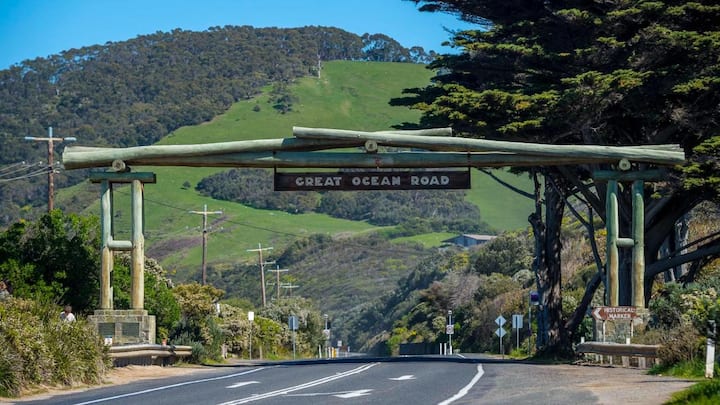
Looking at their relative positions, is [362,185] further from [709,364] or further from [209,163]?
[709,364]

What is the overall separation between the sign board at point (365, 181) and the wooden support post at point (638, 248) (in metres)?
4.98

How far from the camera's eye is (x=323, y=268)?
157 m

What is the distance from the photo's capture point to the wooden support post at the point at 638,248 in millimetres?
33469

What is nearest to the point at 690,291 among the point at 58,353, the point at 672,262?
the point at 672,262

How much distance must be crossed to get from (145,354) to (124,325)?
1378 millimetres

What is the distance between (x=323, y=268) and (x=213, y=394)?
136 metres

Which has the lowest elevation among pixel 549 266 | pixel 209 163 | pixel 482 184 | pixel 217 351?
pixel 217 351

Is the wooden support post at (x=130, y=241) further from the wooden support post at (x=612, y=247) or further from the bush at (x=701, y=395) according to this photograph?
the bush at (x=701, y=395)

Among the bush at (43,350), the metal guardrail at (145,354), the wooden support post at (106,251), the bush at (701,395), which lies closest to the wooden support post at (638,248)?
the metal guardrail at (145,354)

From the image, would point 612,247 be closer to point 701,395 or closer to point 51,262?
point 51,262

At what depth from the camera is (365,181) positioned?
33.1 m

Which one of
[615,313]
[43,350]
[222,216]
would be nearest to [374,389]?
[43,350]

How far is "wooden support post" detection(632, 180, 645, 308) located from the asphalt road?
5.98 m

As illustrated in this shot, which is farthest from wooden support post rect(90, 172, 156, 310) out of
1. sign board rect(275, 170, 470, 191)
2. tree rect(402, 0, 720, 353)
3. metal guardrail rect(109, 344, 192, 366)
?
tree rect(402, 0, 720, 353)
